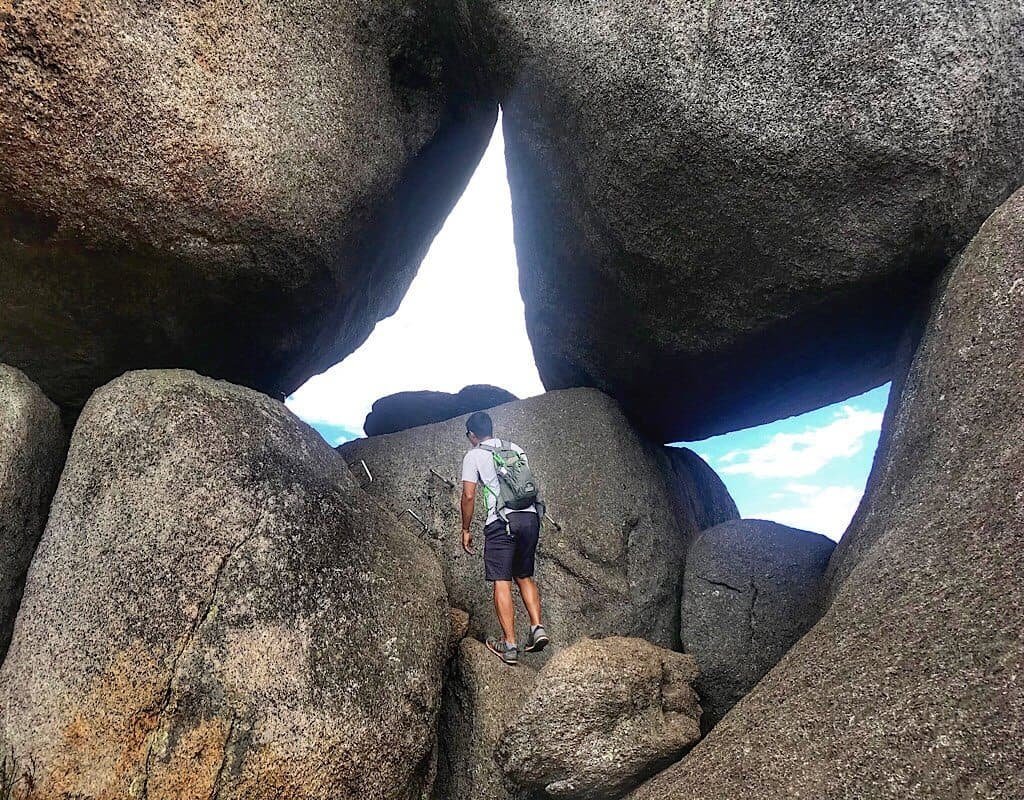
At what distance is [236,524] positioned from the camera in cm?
574

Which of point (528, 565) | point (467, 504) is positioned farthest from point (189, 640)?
point (528, 565)

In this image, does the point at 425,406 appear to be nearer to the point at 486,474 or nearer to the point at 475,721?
the point at 486,474

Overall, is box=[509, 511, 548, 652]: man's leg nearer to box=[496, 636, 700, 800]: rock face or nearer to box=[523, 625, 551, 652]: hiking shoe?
box=[523, 625, 551, 652]: hiking shoe

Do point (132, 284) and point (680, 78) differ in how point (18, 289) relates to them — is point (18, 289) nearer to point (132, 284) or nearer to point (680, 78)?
point (132, 284)

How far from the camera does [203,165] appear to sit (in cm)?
607

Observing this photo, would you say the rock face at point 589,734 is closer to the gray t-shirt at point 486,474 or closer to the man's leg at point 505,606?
the man's leg at point 505,606

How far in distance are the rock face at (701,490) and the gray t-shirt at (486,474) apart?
139 inches

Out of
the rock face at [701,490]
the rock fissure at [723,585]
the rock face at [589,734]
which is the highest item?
the rock face at [701,490]

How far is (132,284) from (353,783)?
14.3 ft

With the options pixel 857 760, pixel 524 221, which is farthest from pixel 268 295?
pixel 857 760

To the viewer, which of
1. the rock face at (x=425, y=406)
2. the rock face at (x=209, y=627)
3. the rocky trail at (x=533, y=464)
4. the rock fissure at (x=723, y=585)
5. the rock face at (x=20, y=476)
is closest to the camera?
the rocky trail at (x=533, y=464)

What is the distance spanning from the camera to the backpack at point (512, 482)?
6.64m

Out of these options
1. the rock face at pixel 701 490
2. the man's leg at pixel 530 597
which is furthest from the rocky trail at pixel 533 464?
the rock face at pixel 701 490

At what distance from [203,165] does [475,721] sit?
4.88m
